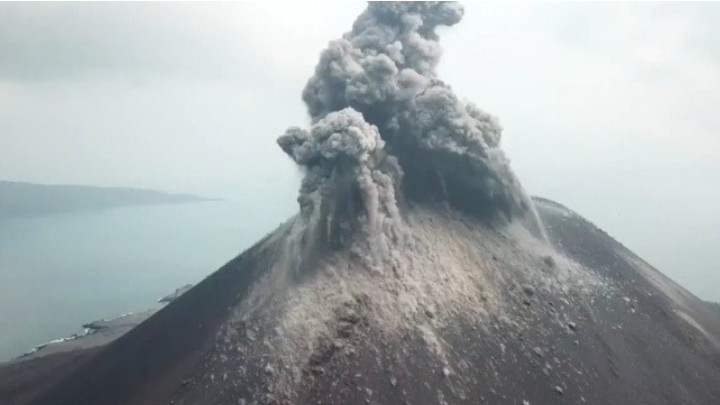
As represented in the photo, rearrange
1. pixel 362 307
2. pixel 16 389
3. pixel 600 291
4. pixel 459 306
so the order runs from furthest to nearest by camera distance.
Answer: pixel 16 389 → pixel 600 291 → pixel 459 306 → pixel 362 307

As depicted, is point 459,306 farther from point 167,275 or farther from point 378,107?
point 167,275

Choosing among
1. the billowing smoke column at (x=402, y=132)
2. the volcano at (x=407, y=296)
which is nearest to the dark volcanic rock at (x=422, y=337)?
the volcano at (x=407, y=296)

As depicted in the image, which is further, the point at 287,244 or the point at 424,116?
the point at 424,116

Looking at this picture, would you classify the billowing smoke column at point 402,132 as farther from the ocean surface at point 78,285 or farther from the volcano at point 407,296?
the ocean surface at point 78,285

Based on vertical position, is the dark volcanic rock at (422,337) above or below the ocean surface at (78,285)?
above

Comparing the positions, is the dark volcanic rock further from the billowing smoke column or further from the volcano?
the billowing smoke column

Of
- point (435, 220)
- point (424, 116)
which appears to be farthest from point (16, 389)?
point (424, 116)
